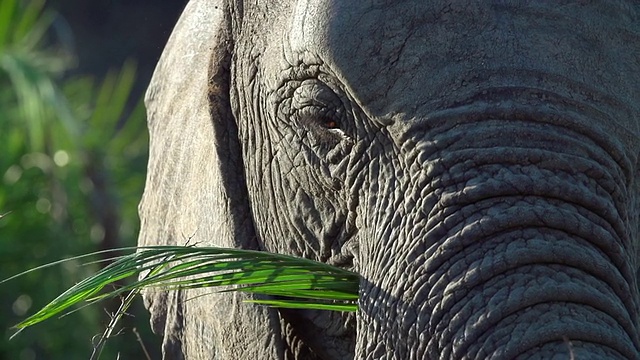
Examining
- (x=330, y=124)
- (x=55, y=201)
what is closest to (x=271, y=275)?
(x=330, y=124)

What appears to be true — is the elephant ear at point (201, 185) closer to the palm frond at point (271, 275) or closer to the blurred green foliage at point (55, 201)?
the palm frond at point (271, 275)

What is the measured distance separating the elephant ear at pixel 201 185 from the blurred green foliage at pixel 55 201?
8.96 feet

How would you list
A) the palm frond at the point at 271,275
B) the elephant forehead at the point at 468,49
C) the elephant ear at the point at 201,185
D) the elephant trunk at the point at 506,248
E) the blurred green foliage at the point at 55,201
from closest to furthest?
the elephant trunk at the point at 506,248 → the elephant forehead at the point at 468,49 → the palm frond at the point at 271,275 → the elephant ear at the point at 201,185 → the blurred green foliage at the point at 55,201

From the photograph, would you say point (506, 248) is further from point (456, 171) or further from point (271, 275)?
point (271, 275)

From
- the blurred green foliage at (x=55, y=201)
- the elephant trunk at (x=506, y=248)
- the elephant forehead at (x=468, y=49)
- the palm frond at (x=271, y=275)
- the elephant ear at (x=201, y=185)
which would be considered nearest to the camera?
the elephant trunk at (x=506, y=248)

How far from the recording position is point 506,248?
7.04 feet

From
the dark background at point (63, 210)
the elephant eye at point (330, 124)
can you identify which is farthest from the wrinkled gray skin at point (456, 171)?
the dark background at point (63, 210)

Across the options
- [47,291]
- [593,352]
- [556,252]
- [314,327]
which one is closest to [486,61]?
[556,252]

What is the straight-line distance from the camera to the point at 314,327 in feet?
8.89

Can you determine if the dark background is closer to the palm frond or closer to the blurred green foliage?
the blurred green foliage

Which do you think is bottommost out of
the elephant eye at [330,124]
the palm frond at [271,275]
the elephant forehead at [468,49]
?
the palm frond at [271,275]

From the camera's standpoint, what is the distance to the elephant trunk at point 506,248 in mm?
2104

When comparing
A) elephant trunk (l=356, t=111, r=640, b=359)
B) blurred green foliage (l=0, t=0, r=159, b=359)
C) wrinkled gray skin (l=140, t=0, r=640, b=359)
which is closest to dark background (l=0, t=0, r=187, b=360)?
blurred green foliage (l=0, t=0, r=159, b=359)

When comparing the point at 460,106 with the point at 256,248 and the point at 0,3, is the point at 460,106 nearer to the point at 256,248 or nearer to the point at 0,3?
the point at 256,248
